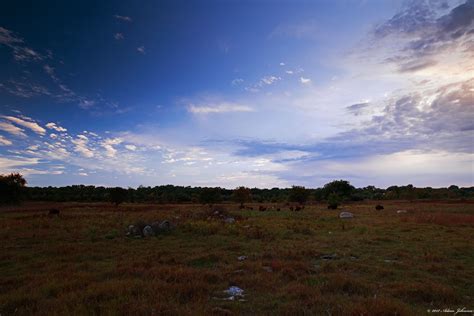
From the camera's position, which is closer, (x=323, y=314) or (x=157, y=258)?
(x=323, y=314)

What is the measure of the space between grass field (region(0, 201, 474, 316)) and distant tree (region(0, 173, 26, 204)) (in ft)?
139

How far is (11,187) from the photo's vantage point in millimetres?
54438

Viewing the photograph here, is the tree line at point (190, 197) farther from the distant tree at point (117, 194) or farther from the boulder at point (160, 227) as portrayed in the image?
the boulder at point (160, 227)

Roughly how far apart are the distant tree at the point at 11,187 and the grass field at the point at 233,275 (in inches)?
1665

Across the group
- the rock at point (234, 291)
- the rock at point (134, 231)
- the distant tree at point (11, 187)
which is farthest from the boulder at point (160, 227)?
the distant tree at point (11, 187)

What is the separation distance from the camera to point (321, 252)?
50.7ft

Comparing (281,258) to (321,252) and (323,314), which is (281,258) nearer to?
(321,252)

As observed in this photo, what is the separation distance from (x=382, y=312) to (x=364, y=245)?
11.6m

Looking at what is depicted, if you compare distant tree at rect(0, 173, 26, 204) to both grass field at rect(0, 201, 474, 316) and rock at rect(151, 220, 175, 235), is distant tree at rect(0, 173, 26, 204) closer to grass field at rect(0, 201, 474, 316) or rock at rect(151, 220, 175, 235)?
grass field at rect(0, 201, 474, 316)

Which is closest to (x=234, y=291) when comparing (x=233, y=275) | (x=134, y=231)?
(x=233, y=275)

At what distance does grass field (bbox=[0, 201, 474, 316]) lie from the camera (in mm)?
7695

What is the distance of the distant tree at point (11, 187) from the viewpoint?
176 feet

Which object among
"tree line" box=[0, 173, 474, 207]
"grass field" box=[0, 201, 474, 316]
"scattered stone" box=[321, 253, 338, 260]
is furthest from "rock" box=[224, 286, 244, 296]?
"tree line" box=[0, 173, 474, 207]

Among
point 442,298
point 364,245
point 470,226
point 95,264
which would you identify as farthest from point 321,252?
point 470,226
